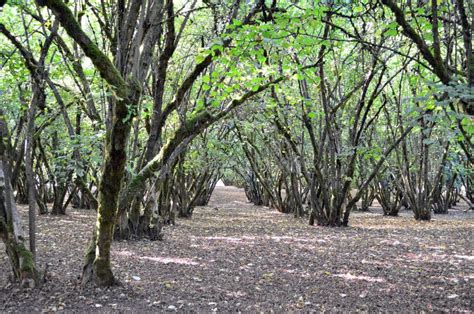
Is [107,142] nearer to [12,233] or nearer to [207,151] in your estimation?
[12,233]

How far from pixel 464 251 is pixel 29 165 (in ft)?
23.4

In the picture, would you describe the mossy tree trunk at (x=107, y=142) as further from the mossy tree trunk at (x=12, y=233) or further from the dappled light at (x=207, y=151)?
the mossy tree trunk at (x=12, y=233)

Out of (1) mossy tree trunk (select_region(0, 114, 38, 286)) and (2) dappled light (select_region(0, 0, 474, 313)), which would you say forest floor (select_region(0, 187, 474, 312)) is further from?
(1) mossy tree trunk (select_region(0, 114, 38, 286))

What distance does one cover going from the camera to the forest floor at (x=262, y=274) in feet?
14.5

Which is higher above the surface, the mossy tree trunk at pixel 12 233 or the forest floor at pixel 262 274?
the mossy tree trunk at pixel 12 233

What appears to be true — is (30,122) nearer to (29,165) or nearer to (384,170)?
(29,165)

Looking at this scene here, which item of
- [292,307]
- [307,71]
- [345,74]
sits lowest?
[292,307]

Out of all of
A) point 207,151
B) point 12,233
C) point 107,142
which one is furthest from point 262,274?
point 207,151

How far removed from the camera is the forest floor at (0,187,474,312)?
4430 millimetres

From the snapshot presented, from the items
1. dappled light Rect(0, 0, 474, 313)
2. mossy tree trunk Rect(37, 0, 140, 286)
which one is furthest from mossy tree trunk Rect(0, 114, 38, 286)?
mossy tree trunk Rect(37, 0, 140, 286)

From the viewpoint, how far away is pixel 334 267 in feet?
20.9

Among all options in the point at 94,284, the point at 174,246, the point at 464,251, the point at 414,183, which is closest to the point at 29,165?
the point at 94,284

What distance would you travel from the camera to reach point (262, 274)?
589 centimetres

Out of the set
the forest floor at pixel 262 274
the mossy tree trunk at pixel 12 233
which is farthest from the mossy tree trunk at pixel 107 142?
the mossy tree trunk at pixel 12 233
